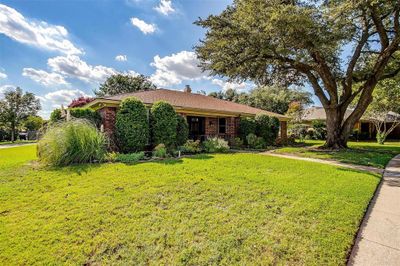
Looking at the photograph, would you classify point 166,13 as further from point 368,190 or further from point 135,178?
point 368,190

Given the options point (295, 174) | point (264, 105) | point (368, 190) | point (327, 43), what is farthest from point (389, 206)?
point (264, 105)

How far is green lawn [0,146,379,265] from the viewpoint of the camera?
3.00 meters

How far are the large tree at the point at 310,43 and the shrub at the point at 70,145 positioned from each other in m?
8.33

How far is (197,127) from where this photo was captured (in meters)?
15.9

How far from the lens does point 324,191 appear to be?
17.6 ft

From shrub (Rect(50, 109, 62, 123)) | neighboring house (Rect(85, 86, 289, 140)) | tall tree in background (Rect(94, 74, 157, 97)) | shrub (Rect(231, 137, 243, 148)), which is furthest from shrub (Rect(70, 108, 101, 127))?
tall tree in background (Rect(94, 74, 157, 97))

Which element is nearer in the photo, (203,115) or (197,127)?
(203,115)

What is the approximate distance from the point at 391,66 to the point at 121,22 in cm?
Answer: 1752

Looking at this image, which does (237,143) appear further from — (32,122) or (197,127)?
(32,122)

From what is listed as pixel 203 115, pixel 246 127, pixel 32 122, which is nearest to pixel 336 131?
pixel 246 127

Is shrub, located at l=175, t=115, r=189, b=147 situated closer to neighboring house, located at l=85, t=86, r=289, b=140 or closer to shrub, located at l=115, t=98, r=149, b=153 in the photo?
neighboring house, located at l=85, t=86, r=289, b=140

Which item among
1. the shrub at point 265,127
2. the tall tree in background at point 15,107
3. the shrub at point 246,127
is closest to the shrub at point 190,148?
the shrub at point 246,127

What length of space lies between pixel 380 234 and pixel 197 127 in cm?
1294

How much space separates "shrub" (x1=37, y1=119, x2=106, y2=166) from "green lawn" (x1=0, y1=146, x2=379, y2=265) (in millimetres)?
922
